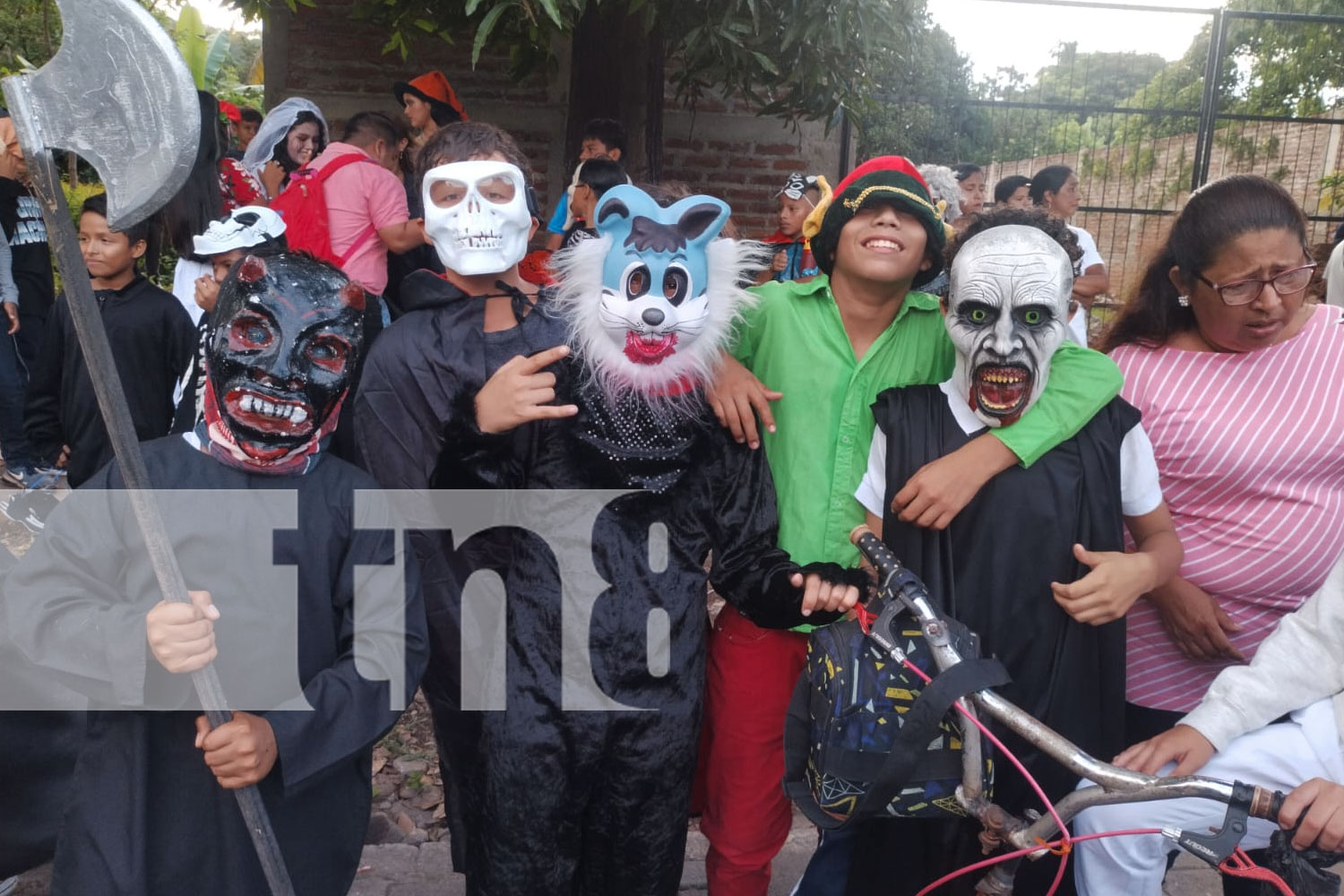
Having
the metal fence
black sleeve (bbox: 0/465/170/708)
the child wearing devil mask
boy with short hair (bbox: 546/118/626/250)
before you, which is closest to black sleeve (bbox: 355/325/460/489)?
the child wearing devil mask

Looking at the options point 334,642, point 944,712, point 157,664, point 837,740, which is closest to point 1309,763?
point 944,712

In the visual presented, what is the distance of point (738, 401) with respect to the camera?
2141mm

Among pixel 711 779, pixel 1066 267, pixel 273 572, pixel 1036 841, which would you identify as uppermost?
pixel 1066 267

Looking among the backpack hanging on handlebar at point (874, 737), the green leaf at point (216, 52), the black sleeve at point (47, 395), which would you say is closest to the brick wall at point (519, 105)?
the green leaf at point (216, 52)

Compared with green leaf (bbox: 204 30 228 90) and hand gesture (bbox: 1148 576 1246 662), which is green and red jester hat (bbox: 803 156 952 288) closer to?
hand gesture (bbox: 1148 576 1246 662)

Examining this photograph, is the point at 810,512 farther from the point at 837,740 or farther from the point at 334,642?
the point at 334,642

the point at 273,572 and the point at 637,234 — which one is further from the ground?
the point at 637,234

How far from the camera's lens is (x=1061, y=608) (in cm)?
212

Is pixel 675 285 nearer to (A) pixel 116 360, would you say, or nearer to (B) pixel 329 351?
(B) pixel 329 351

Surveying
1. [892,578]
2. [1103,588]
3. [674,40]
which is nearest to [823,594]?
[892,578]

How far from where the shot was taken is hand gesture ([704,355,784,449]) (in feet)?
7.01

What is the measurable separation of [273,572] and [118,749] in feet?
1.29

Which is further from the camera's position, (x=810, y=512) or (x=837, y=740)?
(x=810, y=512)

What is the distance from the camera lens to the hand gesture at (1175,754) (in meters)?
1.89
